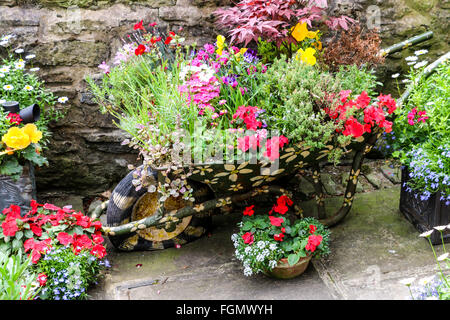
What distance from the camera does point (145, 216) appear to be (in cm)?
297

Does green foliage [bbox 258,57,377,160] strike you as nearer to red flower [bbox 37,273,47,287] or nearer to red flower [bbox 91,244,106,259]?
A: red flower [bbox 91,244,106,259]

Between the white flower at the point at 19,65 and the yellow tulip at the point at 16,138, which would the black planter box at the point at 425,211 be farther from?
the white flower at the point at 19,65

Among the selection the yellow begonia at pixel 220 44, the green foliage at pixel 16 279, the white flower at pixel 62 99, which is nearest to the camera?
the green foliage at pixel 16 279

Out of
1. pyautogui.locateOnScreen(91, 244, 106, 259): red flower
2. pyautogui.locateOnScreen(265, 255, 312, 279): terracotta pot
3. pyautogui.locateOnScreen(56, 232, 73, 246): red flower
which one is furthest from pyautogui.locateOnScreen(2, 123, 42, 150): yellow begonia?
pyautogui.locateOnScreen(265, 255, 312, 279): terracotta pot

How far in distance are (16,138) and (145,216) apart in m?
0.82

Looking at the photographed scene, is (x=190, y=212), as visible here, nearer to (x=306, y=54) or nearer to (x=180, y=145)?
(x=180, y=145)

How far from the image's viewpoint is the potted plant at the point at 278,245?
8.36 feet

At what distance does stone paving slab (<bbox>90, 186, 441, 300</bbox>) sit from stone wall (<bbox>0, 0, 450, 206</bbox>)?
753 millimetres

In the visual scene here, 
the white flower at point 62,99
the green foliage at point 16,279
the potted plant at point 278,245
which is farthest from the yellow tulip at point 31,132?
the potted plant at point 278,245

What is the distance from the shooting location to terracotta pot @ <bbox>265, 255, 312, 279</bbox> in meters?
2.59

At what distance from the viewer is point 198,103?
101 inches

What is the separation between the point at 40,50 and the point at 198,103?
4.17 ft

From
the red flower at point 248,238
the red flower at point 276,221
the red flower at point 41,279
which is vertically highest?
the red flower at point 276,221

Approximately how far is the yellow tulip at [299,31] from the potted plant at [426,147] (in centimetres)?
66
